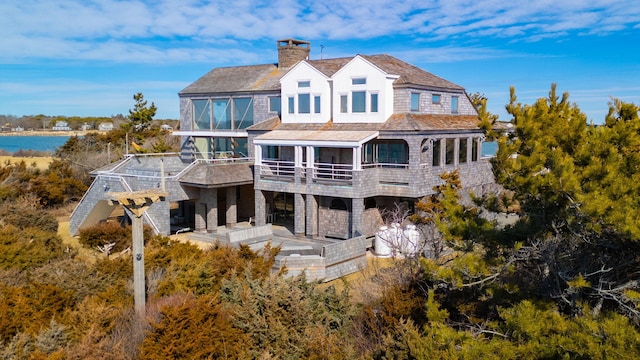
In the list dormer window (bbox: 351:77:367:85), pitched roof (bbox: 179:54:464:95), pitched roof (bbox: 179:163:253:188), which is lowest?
pitched roof (bbox: 179:163:253:188)

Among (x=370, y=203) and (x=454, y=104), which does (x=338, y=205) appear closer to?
(x=370, y=203)

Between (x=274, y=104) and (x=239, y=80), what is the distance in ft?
12.6

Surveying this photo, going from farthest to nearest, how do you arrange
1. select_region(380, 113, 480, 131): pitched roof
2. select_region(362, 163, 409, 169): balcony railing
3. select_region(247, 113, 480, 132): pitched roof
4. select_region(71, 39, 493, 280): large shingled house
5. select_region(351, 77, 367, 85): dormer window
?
1. select_region(351, 77, 367, 85): dormer window
2. select_region(362, 163, 409, 169): balcony railing
3. select_region(71, 39, 493, 280): large shingled house
4. select_region(247, 113, 480, 132): pitched roof
5. select_region(380, 113, 480, 131): pitched roof

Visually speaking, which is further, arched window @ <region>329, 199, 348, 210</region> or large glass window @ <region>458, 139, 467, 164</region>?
large glass window @ <region>458, 139, 467, 164</region>

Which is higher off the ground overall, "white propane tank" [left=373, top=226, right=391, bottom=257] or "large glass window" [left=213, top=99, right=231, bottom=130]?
"large glass window" [left=213, top=99, right=231, bottom=130]

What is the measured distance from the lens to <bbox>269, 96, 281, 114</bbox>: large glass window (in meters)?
31.1

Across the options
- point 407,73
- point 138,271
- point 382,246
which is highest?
point 407,73

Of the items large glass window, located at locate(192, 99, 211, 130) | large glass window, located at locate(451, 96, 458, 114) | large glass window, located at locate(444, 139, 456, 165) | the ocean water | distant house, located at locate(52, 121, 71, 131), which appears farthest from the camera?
distant house, located at locate(52, 121, 71, 131)

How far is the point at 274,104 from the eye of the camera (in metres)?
31.3

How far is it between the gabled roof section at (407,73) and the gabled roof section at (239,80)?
21.6ft

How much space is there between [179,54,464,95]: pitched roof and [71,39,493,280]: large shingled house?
0.41ft

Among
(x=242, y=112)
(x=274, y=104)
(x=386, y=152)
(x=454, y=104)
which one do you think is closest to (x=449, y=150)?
(x=386, y=152)

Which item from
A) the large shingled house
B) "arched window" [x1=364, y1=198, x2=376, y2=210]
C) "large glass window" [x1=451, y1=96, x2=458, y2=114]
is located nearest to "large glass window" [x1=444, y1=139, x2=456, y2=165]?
the large shingled house

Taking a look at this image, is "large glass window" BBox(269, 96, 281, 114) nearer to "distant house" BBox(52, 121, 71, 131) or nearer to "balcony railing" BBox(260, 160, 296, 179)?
"balcony railing" BBox(260, 160, 296, 179)
